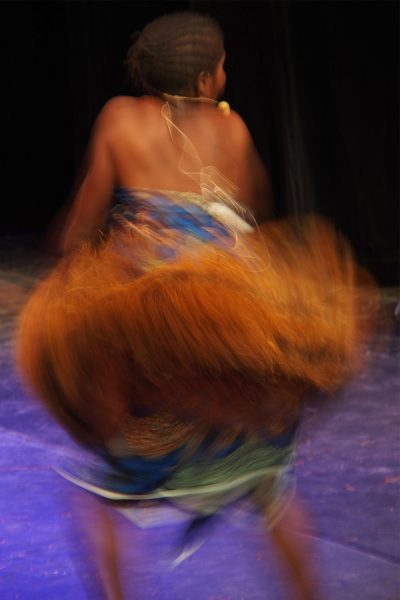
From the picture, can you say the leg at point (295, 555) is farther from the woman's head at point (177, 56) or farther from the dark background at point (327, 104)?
the dark background at point (327, 104)

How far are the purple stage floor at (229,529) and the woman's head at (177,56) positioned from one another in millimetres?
452

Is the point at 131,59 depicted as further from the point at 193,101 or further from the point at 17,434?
the point at 17,434

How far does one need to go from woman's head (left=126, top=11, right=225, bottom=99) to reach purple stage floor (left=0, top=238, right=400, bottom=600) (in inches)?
17.8

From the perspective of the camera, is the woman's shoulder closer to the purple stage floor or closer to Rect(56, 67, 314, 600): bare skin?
Rect(56, 67, 314, 600): bare skin

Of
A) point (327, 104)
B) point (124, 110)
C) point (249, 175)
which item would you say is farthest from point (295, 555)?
point (327, 104)

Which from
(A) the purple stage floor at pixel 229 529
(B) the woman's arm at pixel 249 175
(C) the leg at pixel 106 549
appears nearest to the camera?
(C) the leg at pixel 106 549

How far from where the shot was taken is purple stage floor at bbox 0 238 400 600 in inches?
88.9

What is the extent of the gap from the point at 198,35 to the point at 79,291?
518 millimetres

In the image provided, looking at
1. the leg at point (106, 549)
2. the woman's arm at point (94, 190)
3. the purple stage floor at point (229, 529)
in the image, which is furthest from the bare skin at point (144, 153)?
the leg at point (106, 549)

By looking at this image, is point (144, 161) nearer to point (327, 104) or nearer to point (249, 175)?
point (249, 175)

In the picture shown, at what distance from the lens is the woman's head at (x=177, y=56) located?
193cm

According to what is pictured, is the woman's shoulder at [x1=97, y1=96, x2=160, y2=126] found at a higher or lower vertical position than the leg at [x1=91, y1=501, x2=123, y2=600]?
higher

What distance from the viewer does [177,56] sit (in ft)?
6.33

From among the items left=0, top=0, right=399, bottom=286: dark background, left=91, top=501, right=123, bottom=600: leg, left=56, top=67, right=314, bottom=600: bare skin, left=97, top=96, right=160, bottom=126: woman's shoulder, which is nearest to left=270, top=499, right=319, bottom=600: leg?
left=56, top=67, right=314, bottom=600: bare skin
